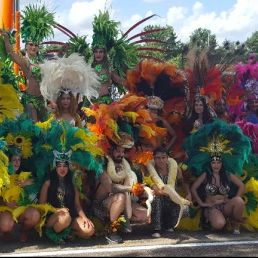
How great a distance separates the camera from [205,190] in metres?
5.98

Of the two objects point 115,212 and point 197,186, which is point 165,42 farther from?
point 115,212

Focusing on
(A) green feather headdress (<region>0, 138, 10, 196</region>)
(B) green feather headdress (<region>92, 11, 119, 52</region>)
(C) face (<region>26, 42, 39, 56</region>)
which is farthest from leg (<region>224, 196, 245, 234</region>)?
(C) face (<region>26, 42, 39, 56</region>)

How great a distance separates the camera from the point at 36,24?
7289mm

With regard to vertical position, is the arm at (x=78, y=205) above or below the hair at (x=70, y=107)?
below

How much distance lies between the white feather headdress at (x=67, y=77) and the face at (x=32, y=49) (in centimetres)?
44

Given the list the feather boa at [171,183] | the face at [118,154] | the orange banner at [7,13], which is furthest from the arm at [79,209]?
the orange banner at [7,13]

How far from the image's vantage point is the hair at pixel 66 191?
17.9ft

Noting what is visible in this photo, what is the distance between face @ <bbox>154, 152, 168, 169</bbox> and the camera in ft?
19.3

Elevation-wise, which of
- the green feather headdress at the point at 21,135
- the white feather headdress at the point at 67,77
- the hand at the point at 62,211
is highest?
the white feather headdress at the point at 67,77

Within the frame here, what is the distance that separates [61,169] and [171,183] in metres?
1.18

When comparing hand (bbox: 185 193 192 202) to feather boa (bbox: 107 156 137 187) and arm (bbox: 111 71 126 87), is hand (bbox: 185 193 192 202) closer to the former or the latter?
feather boa (bbox: 107 156 137 187)

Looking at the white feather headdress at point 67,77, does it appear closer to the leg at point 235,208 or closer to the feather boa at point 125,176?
the feather boa at point 125,176

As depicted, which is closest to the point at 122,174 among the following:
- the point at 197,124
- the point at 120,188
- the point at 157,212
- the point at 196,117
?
the point at 120,188

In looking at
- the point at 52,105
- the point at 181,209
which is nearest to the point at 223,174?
the point at 181,209
